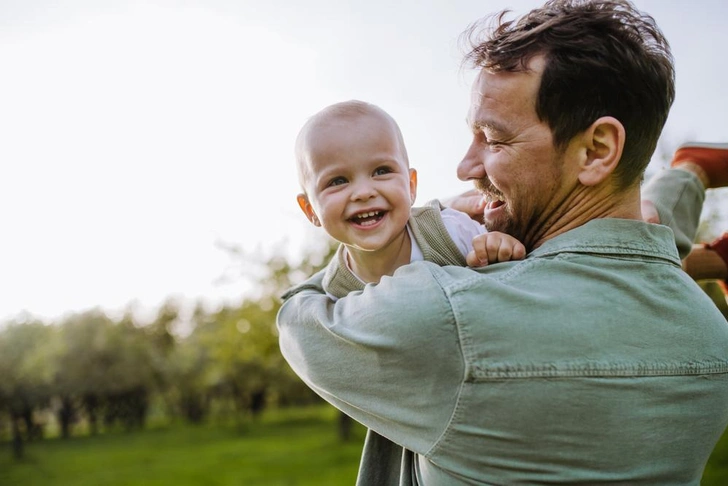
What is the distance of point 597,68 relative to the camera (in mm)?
1890

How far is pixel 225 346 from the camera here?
23594mm

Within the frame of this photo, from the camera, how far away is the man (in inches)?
62.1

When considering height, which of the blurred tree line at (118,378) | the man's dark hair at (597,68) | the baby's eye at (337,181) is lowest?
the blurred tree line at (118,378)

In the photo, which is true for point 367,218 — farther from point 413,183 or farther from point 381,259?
point 413,183

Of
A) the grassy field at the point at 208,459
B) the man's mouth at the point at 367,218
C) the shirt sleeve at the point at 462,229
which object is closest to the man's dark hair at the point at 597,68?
the shirt sleeve at the point at 462,229

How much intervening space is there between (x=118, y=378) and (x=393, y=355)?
4457 centimetres

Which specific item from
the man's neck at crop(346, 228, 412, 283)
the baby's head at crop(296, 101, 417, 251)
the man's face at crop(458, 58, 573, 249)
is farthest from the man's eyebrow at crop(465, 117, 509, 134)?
the man's neck at crop(346, 228, 412, 283)

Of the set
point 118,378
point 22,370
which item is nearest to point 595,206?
point 22,370

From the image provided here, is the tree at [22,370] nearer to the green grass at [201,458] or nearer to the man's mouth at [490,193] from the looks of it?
the green grass at [201,458]

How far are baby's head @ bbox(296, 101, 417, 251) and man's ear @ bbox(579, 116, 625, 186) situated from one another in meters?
0.65

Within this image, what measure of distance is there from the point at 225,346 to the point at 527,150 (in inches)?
890

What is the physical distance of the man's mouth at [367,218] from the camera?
232 centimetres

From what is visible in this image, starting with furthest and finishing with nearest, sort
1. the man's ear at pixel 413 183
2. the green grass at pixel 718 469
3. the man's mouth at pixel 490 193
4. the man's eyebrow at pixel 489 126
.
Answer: the green grass at pixel 718 469 < the man's ear at pixel 413 183 < the man's mouth at pixel 490 193 < the man's eyebrow at pixel 489 126

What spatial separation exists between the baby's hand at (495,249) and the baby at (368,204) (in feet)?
0.72
